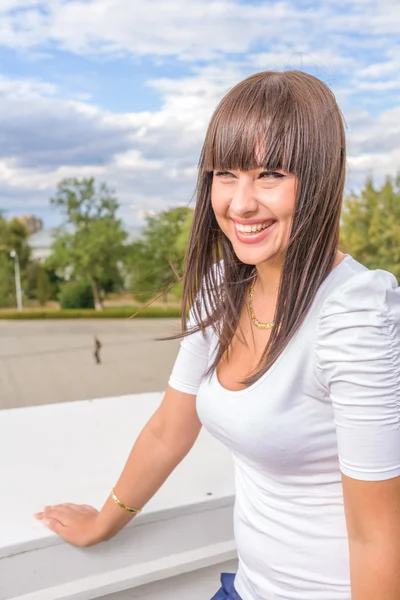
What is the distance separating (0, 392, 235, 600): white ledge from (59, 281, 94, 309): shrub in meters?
19.2

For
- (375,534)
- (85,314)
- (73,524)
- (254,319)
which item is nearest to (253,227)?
(254,319)

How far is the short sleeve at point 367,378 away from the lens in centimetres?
52

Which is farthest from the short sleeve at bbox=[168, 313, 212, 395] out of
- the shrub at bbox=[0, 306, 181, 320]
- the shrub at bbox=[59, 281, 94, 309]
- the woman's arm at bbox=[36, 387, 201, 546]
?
the shrub at bbox=[59, 281, 94, 309]

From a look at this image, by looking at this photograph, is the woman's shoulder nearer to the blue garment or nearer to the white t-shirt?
the white t-shirt

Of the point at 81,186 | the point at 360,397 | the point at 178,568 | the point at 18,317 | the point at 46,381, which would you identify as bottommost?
the point at 46,381

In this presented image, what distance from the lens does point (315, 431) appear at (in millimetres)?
584

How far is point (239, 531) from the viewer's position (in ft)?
2.32

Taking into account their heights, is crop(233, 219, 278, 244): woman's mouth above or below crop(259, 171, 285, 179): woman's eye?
below

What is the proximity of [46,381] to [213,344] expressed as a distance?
15708 mm

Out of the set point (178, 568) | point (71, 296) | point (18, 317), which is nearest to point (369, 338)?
point (178, 568)

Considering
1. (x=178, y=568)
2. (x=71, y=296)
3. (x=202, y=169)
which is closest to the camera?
(x=202, y=169)

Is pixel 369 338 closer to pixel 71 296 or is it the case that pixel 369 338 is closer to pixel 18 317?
pixel 18 317

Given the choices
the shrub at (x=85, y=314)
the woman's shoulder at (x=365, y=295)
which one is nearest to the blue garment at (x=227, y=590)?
the woman's shoulder at (x=365, y=295)

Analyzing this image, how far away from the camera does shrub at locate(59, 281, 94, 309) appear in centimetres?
2009
